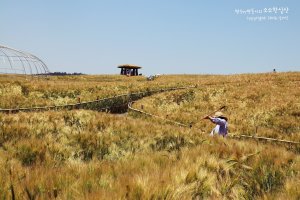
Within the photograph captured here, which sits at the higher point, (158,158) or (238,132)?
(158,158)

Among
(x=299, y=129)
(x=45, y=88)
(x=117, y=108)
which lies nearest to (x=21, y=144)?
(x=299, y=129)

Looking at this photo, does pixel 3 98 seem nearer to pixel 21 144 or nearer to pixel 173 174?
pixel 21 144

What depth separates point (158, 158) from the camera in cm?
625

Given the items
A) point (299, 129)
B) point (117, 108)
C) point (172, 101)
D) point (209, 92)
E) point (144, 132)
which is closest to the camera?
point (144, 132)

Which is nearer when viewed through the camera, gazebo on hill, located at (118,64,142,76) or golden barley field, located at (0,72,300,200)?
golden barley field, located at (0,72,300,200)

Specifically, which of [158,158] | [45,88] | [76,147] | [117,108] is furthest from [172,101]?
[158,158]

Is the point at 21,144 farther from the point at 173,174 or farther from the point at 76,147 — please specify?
the point at 173,174

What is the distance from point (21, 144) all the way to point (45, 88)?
79.1 ft

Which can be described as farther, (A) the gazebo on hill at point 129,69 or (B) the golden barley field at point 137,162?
(A) the gazebo on hill at point 129,69

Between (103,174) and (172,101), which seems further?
(172,101)

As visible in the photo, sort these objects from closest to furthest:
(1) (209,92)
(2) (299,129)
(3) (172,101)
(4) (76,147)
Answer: (4) (76,147) → (2) (299,129) → (3) (172,101) → (1) (209,92)

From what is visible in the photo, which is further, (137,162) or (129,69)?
(129,69)

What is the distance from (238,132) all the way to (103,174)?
1431cm

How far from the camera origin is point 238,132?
1823cm
